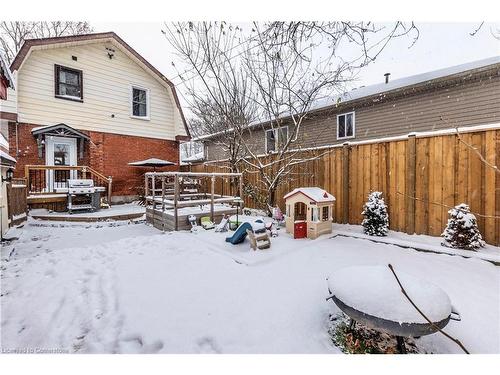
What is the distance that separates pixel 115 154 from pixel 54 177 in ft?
7.41

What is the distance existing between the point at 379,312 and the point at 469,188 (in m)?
3.51

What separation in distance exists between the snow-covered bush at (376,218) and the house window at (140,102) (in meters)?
10.1

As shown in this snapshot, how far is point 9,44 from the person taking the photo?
36.3 feet

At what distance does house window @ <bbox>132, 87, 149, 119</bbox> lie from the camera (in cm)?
1073

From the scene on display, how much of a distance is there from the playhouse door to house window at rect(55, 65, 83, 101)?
9.63 m

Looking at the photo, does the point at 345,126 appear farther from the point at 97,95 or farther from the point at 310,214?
the point at 97,95

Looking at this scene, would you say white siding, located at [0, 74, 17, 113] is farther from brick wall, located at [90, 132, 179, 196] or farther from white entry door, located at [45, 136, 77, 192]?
brick wall, located at [90, 132, 179, 196]

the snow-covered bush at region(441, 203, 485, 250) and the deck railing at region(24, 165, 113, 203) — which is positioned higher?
the deck railing at region(24, 165, 113, 203)

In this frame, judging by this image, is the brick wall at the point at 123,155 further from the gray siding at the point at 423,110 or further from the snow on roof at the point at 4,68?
the snow on roof at the point at 4,68

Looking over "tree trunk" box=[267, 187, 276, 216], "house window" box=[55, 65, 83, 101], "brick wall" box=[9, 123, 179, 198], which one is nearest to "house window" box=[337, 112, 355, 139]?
"tree trunk" box=[267, 187, 276, 216]

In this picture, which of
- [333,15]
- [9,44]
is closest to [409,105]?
[333,15]

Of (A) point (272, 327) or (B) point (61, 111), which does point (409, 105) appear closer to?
(A) point (272, 327)

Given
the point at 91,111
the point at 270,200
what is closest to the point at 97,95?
the point at 91,111

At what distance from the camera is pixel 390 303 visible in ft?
5.33
